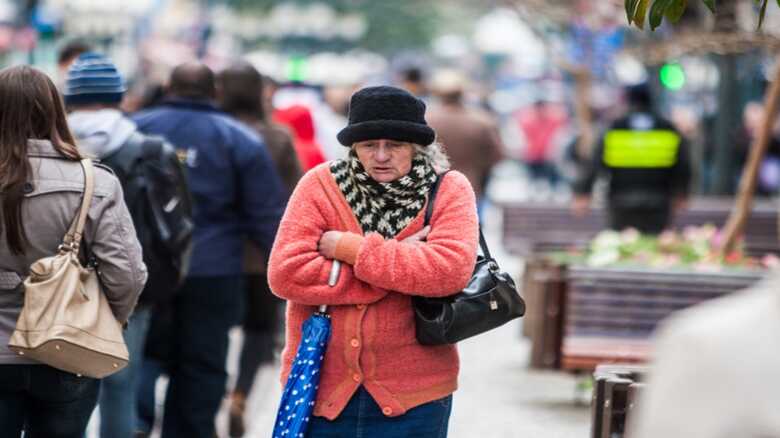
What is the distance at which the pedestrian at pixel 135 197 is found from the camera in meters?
6.39

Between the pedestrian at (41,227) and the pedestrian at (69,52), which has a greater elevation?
the pedestrian at (69,52)

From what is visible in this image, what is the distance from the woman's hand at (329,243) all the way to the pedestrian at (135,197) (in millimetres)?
1674

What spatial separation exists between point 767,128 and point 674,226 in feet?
15.0

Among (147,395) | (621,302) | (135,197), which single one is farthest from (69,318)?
(621,302)

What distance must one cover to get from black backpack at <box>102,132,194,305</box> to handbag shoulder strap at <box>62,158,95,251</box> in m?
1.21

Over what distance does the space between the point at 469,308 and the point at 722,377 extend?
8.19 feet

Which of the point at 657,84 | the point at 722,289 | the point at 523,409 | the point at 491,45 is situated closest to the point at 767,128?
the point at 722,289

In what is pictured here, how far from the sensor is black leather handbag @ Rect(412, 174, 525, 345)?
15.9 feet

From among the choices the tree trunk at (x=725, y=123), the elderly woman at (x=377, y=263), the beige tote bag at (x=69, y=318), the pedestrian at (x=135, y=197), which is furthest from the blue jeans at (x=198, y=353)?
the tree trunk at (x=725, y=123)

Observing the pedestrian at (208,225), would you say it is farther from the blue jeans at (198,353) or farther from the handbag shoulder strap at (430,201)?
the handbag shoulder strap at (430,201)

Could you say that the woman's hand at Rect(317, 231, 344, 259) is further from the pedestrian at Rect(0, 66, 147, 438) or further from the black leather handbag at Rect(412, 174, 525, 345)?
the pedestrian at Rect(0, 66, 147, 438)

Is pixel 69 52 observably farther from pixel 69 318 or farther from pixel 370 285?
pixel 370 285

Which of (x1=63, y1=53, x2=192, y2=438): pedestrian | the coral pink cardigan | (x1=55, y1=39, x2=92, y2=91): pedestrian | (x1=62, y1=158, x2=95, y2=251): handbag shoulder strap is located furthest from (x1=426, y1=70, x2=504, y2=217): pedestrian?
the coral pink cardigan

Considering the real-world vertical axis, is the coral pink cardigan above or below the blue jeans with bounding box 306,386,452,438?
above
